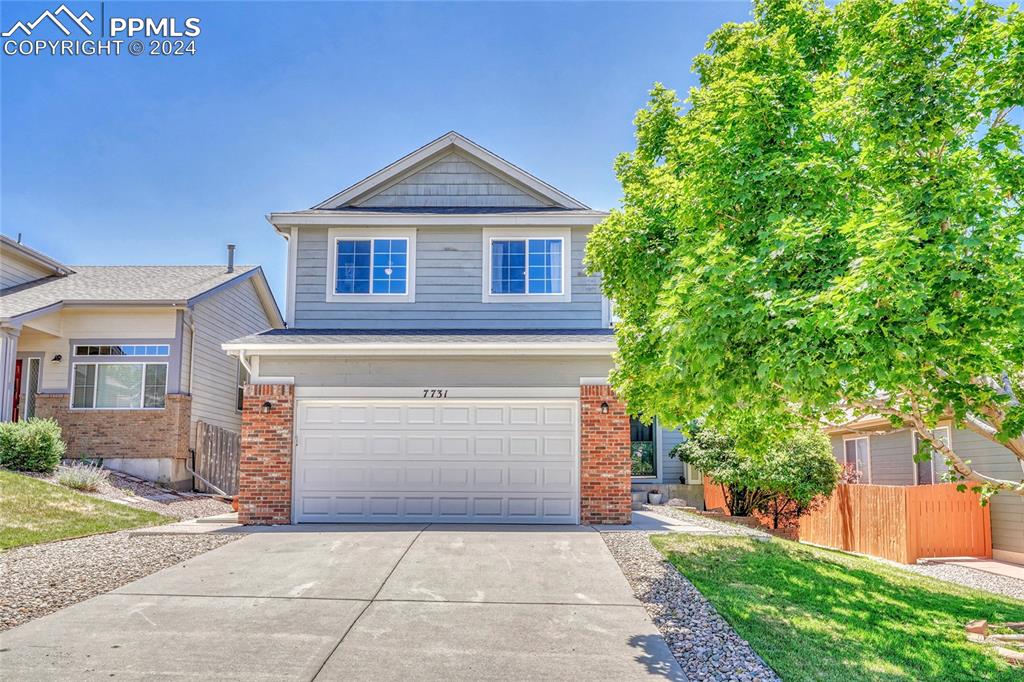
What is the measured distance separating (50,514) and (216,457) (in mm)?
6912

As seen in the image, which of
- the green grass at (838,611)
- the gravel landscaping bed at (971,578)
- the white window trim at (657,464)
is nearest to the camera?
the green grass at (838,611)

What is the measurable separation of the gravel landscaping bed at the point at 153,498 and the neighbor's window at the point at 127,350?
120 inches

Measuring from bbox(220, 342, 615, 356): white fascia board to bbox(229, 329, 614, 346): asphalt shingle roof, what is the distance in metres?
0.18

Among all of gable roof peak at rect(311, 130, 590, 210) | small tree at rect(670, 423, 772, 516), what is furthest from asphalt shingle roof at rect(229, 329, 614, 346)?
small tree at rect(670, 423, 772, 516)

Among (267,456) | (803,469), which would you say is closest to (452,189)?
(267,456)

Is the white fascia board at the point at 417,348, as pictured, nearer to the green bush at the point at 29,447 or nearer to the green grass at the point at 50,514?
the green grass at the point at 50,514

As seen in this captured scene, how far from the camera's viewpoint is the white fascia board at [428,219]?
1384 centimetres

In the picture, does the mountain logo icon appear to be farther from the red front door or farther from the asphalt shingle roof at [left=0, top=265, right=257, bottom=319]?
the red front door

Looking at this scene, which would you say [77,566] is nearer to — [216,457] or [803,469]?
[216,457]

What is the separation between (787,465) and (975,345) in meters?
9.46

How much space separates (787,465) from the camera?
14273 millimetres

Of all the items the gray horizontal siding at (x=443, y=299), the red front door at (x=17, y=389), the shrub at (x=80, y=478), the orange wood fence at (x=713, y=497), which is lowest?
the orange wood fence at (x=713, y=497)

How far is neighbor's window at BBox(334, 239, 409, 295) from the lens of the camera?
14.0m

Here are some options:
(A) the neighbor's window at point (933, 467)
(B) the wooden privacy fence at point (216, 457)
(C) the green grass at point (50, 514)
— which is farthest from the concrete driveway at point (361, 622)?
(B) the wooden privacy fence at point (216, 457)
